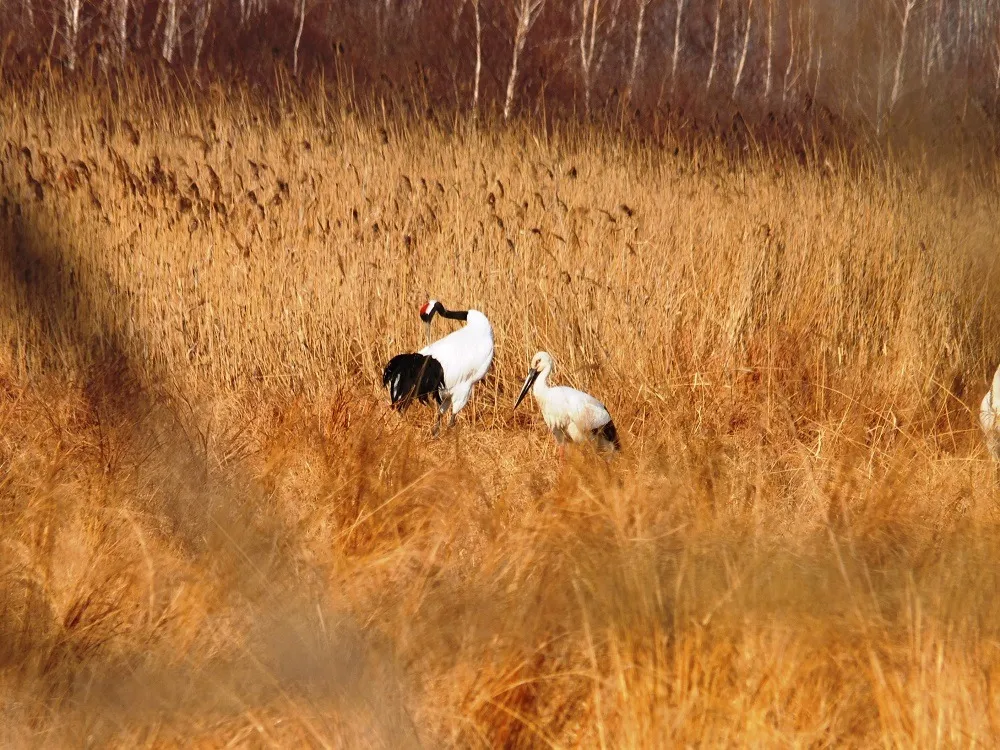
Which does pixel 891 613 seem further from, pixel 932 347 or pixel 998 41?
pixel 932 347

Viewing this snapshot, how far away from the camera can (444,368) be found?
299 centimetres

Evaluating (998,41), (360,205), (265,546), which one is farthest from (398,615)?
(360,205)

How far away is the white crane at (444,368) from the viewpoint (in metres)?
2.95

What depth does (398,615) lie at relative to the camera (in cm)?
173

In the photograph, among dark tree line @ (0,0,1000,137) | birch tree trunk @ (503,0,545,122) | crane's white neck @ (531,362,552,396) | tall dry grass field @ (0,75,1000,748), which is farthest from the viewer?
birch tree trunk @ (503,0,545,122)

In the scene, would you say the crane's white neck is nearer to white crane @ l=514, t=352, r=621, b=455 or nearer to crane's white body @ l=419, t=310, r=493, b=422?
white crane @ l=514, t=352, r=621, b=455

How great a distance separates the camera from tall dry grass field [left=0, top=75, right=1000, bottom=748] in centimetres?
153

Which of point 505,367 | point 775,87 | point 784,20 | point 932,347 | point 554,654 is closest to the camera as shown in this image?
point 554,654

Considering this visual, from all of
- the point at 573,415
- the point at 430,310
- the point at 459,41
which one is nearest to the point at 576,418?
the point at 573,415

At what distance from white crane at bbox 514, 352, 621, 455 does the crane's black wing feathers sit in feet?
0.87

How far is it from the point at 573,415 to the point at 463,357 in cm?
51

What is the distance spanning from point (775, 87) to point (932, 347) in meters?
4.24

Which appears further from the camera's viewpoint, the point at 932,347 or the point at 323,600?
the point at 932,347

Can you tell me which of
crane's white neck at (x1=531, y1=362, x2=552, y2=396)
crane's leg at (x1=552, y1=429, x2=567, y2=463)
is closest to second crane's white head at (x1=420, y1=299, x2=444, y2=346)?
crane's white neck at (x1=531, y1=362, x2=552, y2=396)
